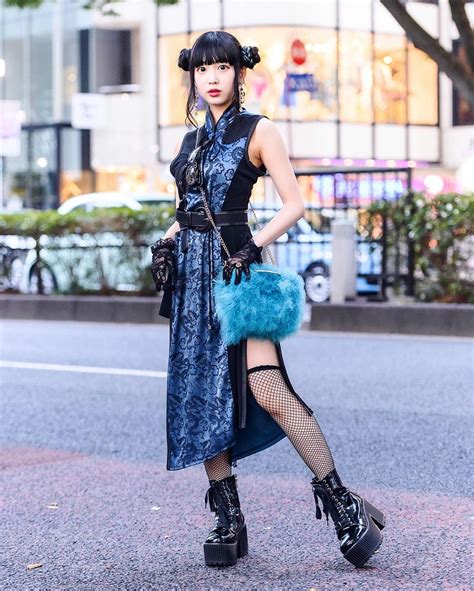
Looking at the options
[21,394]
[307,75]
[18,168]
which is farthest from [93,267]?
[18,168]

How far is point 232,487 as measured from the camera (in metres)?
4.94

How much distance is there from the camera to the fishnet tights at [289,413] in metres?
4.68

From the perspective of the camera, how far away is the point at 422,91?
1556 inches

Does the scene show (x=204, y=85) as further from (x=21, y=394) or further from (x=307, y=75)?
(x=307, y=75)

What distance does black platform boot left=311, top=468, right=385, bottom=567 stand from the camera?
183 inches

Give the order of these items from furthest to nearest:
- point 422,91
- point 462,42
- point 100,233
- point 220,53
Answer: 1. point 422,91
2. point 100,233
3. point 462,42
4. point 220,53

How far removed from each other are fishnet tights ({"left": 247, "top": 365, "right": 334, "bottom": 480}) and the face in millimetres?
924

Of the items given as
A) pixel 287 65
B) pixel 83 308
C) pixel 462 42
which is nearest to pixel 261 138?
pixel 462 42

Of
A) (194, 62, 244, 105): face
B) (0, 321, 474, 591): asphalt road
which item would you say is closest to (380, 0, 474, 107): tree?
(0, 321, 474, 591): asphalt road

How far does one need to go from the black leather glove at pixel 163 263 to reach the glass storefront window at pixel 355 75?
33.5 m

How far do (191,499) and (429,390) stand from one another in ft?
14.0

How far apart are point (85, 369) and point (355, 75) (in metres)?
27.3

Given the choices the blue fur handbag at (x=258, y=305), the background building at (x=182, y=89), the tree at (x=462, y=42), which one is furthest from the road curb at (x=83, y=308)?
the background building at (x=182, y=89)

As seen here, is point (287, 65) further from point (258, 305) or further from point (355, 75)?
point (258, 305)
